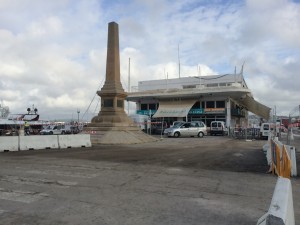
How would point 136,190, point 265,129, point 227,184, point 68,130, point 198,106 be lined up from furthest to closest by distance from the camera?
1. point 198,106
2. point 68,130
3. point 265,129
4. point 227,184
5. point 136,190

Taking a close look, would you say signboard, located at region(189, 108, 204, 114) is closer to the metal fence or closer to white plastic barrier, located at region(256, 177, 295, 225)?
the metal fence

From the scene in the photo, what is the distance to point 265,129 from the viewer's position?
108ft

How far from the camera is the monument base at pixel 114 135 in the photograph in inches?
967

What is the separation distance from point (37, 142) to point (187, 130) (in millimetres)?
21322

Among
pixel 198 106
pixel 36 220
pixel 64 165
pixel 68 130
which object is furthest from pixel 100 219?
pixel 198 106

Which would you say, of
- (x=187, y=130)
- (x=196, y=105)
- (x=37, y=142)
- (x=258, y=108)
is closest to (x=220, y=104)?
(x=196, y=105)

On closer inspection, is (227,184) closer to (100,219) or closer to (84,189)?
(84,189)

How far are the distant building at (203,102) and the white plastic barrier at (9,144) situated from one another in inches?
1269

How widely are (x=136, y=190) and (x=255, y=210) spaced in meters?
2.85

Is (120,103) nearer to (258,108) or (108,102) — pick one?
(108,102)

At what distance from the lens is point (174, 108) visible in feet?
174

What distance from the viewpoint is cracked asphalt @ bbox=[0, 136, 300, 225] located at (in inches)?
235

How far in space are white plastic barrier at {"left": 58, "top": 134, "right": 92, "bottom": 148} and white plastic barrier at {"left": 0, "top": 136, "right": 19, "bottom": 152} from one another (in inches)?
106

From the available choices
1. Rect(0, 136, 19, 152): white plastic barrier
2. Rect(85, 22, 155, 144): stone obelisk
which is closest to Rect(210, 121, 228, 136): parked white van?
Rect(85, 22, 155, 144): stone obelisk
